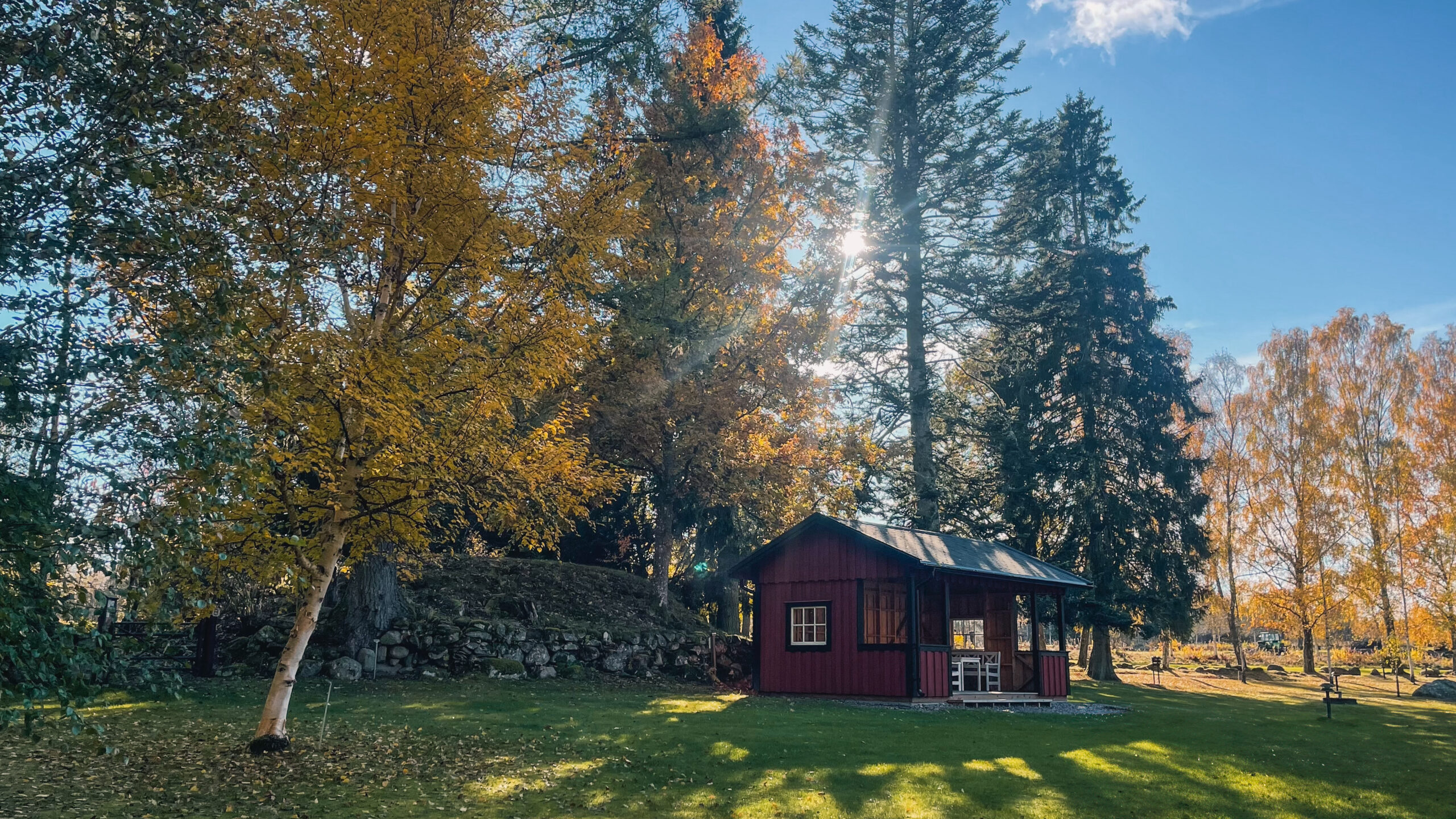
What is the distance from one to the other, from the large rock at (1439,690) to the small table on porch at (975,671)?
14.7m

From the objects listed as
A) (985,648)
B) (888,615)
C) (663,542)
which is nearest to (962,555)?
(888,615)

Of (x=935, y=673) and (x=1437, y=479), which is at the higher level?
(x=1437, y=479)

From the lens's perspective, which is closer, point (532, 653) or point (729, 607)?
point (532, 653)

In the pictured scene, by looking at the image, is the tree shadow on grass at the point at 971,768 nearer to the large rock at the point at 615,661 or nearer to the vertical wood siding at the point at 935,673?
the vertical wood siding at the point at 935,673

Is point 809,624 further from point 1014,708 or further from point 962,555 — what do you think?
point 1014,708

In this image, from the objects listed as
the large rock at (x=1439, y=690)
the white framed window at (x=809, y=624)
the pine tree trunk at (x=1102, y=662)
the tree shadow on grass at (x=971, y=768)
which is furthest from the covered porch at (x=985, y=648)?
the large rock at (x=1439, y=690)

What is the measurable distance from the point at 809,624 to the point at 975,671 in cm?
400

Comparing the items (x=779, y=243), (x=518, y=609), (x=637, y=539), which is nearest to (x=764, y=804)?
(x=518, y=609)

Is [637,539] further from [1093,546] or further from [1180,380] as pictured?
[1180,380]

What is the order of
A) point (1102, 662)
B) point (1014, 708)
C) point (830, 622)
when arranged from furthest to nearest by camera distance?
point (1102, 662) → point (830, 622) → point (1014, 708)

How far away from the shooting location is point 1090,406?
2802 cm

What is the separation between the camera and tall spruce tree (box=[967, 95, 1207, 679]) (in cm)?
2648

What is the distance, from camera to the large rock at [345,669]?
49.9 ft

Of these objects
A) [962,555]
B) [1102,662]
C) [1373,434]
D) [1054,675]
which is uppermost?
[1373,434]
